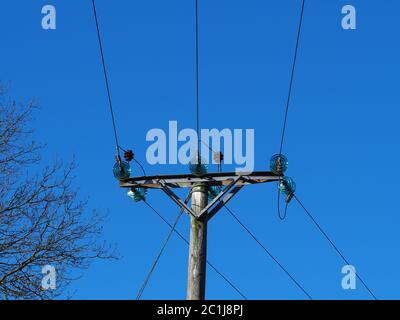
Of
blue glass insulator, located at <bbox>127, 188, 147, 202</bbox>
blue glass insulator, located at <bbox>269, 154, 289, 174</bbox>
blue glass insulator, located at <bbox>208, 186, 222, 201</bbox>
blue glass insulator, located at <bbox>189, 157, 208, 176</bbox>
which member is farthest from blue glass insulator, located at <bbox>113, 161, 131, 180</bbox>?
blue glass insulator, located at <bbox>269, 154, 289, 174</bbox>

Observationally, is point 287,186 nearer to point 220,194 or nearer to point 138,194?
point 220,194

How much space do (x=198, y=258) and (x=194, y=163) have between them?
1.45 m

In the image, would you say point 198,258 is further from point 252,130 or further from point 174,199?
point 252,130

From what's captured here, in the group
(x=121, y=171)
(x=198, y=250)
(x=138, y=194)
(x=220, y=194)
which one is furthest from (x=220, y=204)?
(x=121, y=171)

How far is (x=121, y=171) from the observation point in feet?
41.4

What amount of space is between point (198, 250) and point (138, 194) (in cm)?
176

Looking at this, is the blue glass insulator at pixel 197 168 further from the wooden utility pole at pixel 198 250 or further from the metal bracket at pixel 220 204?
the metal bracket at pixel 220 204

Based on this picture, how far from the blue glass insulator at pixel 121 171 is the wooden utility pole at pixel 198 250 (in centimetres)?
129

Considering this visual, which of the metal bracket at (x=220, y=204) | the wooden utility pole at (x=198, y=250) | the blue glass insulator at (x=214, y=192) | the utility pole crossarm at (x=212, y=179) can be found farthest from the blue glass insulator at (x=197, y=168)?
the metal bracket at (x=220, y=204)
